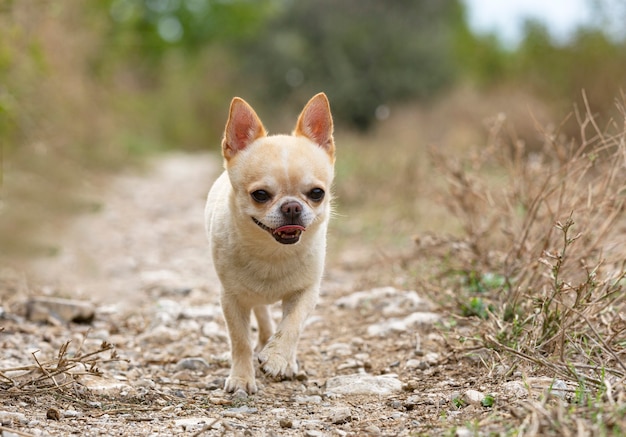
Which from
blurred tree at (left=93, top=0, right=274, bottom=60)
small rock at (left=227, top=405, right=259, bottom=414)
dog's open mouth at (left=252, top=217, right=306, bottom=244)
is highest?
→ blurred tree at (left=93, top=0, right=274, bottom=60)

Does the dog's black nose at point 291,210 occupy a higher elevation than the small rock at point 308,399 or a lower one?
higher

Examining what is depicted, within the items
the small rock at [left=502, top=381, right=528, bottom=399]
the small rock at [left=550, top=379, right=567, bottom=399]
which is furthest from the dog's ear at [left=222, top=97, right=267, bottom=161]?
the small rock at [left=550, top=379, right=567, bottom=399]

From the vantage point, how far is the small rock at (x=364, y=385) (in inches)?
149

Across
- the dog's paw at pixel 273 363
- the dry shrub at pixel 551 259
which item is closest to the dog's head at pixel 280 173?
the dog's paw at pixel 273 363

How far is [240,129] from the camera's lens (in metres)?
4.11

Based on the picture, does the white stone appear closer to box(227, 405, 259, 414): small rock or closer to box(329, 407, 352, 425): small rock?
box(329, 407, 352, 425): small rock

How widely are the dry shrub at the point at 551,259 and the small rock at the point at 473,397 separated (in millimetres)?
240

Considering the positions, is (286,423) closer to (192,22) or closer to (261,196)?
(261,196)

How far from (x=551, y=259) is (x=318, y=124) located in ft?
4.93

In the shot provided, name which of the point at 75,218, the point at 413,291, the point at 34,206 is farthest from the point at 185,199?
the point at 413,291

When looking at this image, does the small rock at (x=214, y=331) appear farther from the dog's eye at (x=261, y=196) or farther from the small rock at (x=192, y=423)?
the small rock at (x=192, y=423)

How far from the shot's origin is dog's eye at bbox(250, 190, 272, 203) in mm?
3766

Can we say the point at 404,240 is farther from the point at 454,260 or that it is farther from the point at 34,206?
the point at 34,206

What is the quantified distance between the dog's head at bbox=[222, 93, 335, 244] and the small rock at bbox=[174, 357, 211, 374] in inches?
37.9
